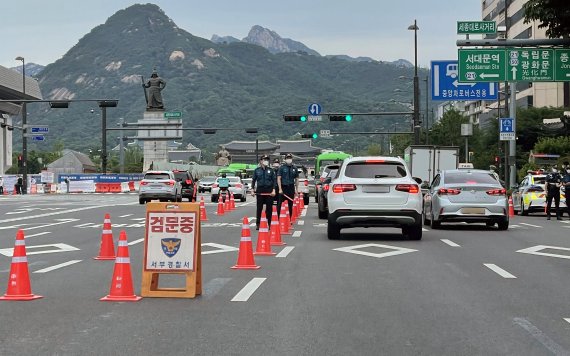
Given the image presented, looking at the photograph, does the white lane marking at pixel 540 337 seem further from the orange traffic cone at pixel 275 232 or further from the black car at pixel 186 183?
the black car at pixel 186 183

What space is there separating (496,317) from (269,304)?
2355mm

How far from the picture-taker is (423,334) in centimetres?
776

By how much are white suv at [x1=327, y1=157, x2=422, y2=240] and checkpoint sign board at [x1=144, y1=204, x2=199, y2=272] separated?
8461mm

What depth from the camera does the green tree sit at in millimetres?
24953

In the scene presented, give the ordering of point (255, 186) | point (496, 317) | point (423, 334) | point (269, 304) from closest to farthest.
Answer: point (423, 334) < point (496, 317) < point (269, 304) < point (255, 186)

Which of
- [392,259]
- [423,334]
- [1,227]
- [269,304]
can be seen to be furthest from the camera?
[1,227]

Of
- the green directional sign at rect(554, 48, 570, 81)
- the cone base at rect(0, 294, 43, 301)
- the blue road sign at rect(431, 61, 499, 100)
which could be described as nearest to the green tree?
the green directional sign at rect(554, 48, 570, 81)

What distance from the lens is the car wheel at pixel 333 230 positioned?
18.8m

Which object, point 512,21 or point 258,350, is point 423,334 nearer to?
point 258,350

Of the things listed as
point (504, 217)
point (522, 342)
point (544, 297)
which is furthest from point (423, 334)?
point (504, 217)

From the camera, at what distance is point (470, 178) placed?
2305 centimetres

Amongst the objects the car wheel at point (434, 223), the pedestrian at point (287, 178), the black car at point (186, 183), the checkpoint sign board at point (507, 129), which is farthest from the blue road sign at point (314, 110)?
the car wheel at point (434, 223)

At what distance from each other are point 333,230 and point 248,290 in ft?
27.9

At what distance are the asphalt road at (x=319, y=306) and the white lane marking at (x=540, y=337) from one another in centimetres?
2
